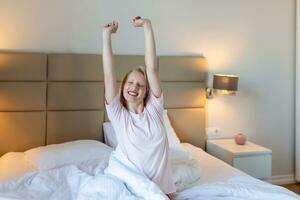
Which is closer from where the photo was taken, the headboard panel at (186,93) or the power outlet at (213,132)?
the headboard panel at (186,93)

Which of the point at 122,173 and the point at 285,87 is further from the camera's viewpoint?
the point at 285,87

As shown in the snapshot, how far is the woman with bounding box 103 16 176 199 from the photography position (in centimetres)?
163

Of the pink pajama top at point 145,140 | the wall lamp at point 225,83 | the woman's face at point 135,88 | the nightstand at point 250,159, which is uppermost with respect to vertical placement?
the wall lamp at point 225,83

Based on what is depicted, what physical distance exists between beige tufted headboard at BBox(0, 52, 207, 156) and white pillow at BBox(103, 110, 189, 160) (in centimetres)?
12

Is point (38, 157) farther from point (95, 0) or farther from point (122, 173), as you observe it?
point (95, 0)

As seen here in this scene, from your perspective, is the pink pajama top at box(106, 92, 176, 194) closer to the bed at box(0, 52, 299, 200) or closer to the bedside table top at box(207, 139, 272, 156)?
the bed at box(0, 52, 299, 200)

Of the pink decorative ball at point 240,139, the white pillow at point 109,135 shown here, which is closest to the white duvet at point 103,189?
the white pillow at point 109,135

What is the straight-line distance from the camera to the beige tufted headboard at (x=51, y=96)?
2.96m

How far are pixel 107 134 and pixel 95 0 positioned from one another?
4.20 ft

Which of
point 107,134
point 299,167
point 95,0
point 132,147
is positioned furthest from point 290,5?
point 132,147

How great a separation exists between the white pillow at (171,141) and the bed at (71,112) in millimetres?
104

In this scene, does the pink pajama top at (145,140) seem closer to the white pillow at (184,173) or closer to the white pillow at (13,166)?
the white pillow at (184,173)

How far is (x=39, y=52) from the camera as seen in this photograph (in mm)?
3105

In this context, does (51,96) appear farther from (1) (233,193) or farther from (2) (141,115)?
(1) (233,193)
